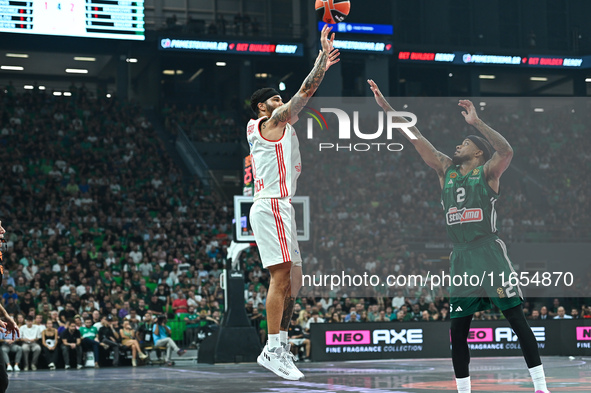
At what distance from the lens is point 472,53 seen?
41094 millimetres

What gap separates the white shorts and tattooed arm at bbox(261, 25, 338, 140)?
63 centimetres

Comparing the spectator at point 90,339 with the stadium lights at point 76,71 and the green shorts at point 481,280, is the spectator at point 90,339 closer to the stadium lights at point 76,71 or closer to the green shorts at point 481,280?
the green shorts at point 481,280

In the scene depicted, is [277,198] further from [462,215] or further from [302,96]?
[462,215]

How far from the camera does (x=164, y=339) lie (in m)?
19.3

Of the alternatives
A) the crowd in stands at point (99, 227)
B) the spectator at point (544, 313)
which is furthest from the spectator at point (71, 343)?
the spectator at point (544, 313)

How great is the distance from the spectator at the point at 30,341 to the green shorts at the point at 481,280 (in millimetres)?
13107

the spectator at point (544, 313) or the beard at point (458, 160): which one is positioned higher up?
the beard at point (458, 160)

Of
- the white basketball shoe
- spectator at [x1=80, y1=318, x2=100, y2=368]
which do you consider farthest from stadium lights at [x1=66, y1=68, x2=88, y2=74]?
the white basketball shoe

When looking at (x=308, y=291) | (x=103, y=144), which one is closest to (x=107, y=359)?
(x=308, y=291)

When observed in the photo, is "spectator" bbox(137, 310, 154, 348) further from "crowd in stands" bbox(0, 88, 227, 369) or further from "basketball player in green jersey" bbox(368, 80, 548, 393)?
"basketball player in green jersey" bbox(368, 80, 548, 393)

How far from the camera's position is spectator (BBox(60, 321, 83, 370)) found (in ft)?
59.3

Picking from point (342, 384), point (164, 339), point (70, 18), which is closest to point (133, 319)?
point (164, 339)

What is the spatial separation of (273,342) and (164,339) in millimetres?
12996

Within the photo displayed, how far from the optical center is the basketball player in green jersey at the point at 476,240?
→ 702cm
